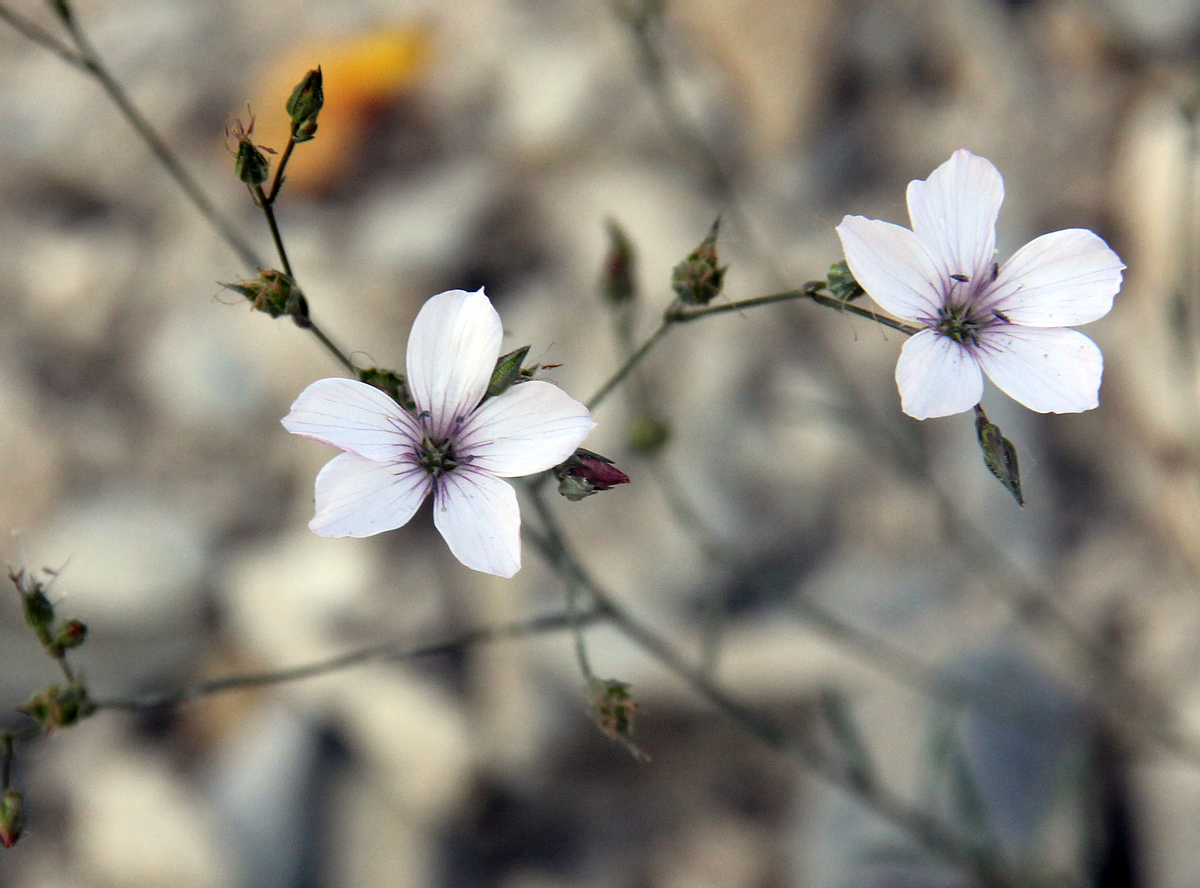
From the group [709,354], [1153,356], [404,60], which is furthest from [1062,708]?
[404,60]

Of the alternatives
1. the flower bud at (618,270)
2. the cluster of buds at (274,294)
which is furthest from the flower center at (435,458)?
the flower bud at (618,270)

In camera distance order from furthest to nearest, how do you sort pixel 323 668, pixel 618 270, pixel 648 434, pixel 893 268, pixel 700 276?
pixel 648 434, pixel 618 270, pixel 323 668, pixel 700 276, pixel 893 268

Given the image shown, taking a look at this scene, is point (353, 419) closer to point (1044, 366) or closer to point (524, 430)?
point (524, 430)

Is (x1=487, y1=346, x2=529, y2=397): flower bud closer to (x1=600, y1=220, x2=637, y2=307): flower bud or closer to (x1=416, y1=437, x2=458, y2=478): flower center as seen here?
(x1=416, y1=437, x2=458, y2=478): flower center

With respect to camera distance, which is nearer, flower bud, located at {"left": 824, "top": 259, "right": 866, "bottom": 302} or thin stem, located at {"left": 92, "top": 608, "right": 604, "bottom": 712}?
flower bud, located at {"left": 824, "top": 259, "right": 866, "bottom": 302}

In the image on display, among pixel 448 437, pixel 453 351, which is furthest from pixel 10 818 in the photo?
pixel 453 351

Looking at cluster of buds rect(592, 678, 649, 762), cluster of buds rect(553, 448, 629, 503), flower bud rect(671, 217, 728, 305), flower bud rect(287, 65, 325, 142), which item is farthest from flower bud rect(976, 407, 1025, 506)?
flower bud rect(287, 65, 325, 142)

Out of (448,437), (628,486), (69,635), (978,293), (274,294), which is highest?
(628,486)
